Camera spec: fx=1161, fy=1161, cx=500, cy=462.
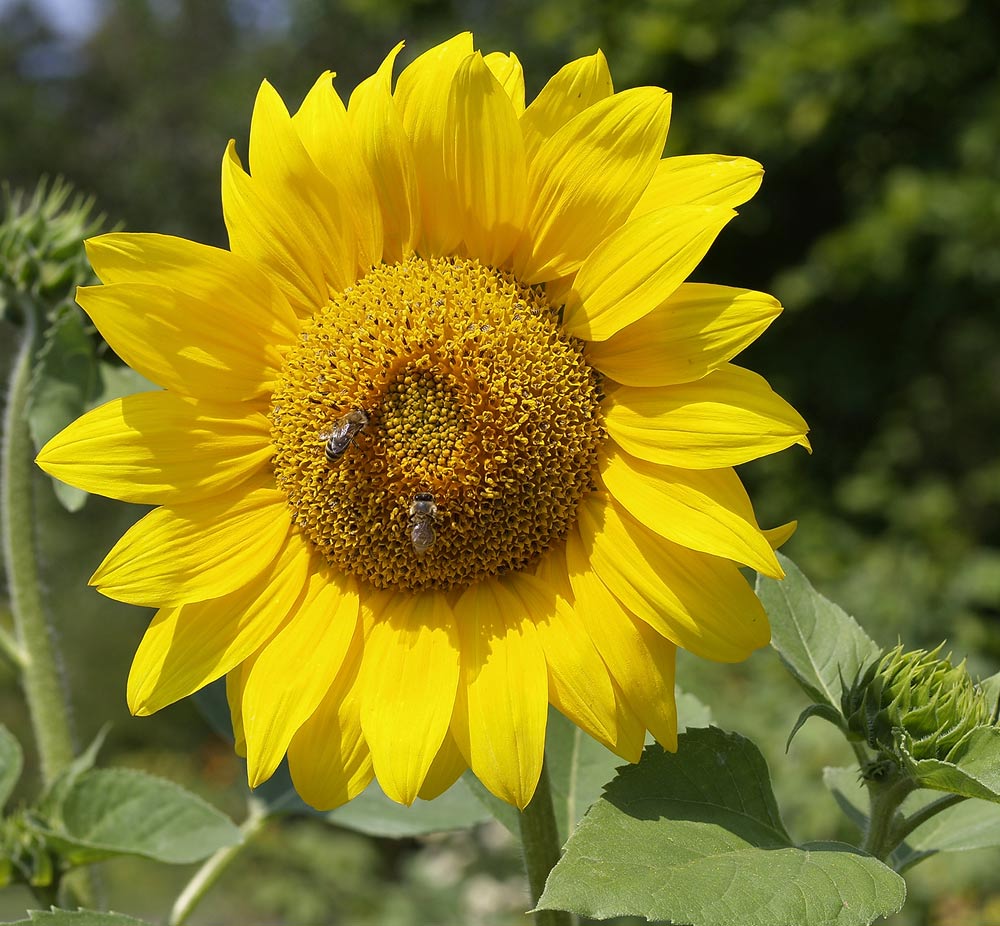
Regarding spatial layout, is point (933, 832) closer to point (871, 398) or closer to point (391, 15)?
point (871, 398)

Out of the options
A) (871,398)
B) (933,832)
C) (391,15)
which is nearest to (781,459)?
(871,398)

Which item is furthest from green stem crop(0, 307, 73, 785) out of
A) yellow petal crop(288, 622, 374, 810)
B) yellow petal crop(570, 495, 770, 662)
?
yellow petal crop(570, 495, 770, 662)

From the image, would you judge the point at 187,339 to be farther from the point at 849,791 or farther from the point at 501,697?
the point at 849,791

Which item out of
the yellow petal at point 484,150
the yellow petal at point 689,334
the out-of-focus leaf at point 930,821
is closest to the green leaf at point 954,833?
the out-of-focus leaf at point 930,821

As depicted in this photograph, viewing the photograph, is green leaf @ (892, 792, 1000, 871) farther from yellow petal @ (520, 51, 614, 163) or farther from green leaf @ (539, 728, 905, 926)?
yellow petal @ (520, 51, 614, 163)

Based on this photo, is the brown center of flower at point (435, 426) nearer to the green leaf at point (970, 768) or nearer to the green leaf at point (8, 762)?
the green leaf at point (970, 768)
